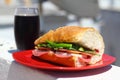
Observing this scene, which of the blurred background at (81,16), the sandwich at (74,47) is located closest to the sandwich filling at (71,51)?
the sandwich at (74,47)

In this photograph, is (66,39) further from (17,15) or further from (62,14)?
(62,14)

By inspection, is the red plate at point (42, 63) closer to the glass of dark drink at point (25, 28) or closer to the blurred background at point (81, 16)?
the glass of dark drink at point (25, 28)

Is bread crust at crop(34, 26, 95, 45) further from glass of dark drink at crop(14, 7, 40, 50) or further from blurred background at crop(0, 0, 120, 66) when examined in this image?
blurred background at crop(0, 0, 120, 66)

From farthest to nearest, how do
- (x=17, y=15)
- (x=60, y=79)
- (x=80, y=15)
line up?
(x=80, y=15) < (x=17, y=15) < (x=60, y=79)

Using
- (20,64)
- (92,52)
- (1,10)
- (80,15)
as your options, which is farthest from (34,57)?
(1,10)

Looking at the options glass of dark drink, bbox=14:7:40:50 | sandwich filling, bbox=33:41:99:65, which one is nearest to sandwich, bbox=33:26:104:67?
sandwich filling, bbox=33:41:99:65

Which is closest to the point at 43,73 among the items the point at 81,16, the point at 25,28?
the point at 25,28

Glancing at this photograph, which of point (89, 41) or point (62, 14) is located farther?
point (62, 14)
